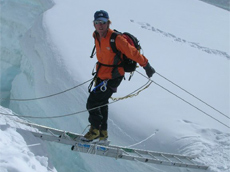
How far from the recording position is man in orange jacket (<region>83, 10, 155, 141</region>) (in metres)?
2.53

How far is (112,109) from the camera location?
401cm

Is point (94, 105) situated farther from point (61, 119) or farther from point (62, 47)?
point (62, 47)

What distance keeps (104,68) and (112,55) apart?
209mm

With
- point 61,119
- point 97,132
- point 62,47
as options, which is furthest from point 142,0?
point 97,132

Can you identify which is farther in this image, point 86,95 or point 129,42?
point 86,95

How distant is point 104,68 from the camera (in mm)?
2844

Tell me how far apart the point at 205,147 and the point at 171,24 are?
836 cm

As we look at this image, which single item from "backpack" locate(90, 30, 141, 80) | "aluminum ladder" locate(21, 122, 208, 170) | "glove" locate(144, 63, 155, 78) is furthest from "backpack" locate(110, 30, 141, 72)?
Answer: "aluminum ladder" locate(21, 122, 208, 170)

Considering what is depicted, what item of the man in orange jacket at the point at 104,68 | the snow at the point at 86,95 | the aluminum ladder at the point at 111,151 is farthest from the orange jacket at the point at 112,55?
the snow at the point at 86,95

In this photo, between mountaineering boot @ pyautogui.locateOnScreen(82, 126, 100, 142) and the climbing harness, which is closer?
the climbing harness

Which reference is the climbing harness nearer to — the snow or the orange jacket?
the orange jacket

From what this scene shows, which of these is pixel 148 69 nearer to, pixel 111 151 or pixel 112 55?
pixel 112 55

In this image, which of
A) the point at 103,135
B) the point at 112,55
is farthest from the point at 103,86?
the point at 103,135

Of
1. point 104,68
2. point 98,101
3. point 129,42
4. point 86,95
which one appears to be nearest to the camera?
point 129,42
